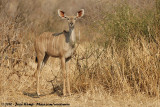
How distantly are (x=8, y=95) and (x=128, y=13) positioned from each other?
8.29 feet

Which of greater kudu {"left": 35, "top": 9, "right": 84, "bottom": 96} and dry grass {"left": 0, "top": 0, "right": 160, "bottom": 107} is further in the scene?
greater kudu {"left": 35, "top": 9, "right": 84, "bottom": 96}

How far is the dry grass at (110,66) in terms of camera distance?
5.48 m

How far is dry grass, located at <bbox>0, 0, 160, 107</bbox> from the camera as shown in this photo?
5.48 metres

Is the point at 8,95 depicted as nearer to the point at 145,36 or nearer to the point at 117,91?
the point at 117,91

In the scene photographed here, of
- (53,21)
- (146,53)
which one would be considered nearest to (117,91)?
(146,53)

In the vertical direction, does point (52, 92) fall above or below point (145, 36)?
below

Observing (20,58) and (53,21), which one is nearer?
(20,58)

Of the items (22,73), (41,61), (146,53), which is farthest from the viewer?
(22,73)

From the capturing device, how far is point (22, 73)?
266 inches

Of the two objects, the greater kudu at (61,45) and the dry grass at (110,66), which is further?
the greater kudu at (61,45)

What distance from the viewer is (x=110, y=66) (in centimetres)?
585

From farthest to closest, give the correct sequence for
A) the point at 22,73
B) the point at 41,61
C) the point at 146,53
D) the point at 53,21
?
the point at 53,21 < the point at 22,73 < the point at 41,61 < the point at 146,53

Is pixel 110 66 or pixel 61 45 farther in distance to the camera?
pixel 61 45

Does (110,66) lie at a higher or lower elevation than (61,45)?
→ lower
